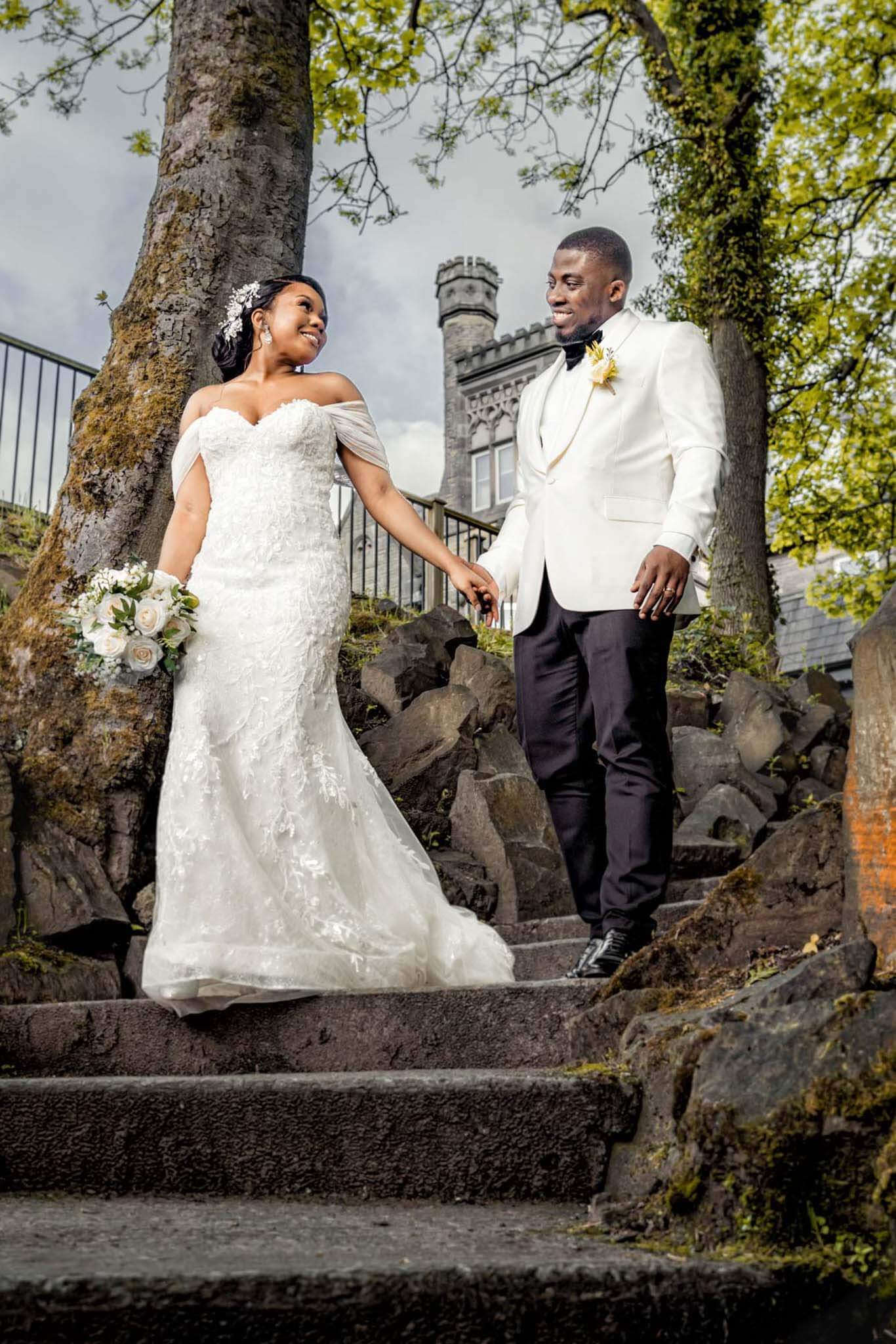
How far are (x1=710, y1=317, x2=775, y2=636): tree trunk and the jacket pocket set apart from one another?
7.08 meters

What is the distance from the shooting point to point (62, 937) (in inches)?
179

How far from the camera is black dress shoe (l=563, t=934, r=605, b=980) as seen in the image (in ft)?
11.1

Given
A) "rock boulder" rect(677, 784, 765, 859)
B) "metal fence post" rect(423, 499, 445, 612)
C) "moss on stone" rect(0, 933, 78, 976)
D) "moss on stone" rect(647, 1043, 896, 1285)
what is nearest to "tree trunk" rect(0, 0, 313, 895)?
"moss on stone" rect(0, 933, 78, 976)

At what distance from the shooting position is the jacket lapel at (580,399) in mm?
3830

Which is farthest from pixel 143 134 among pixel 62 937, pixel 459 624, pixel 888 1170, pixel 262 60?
pixel 888 1170

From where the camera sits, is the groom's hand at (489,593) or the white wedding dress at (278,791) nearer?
the white wedding dress at (278,791)

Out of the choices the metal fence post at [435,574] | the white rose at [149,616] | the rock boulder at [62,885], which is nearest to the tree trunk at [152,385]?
the rock boulder at [62,885]

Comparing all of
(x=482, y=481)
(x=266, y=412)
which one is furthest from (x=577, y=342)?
(x=482, y=481)

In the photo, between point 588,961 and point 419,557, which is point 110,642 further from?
point 419,557

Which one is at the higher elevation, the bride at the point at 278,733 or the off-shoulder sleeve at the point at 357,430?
the off-shoulder sleeve at the point at 357,430

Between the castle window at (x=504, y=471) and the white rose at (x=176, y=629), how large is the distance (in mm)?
37821

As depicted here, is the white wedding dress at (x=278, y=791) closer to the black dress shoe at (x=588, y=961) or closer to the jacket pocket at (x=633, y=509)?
the black dress shoe at (x=588, y=961)

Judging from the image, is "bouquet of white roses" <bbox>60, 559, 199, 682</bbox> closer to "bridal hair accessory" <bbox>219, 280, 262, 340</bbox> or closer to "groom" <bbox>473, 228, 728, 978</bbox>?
"groom" <bbox>473, 228, 728, 978</bbox>

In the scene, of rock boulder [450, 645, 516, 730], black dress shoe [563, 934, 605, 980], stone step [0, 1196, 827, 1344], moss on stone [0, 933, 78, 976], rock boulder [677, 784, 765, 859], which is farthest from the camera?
rock boulder [450, 645, 516, 730]
